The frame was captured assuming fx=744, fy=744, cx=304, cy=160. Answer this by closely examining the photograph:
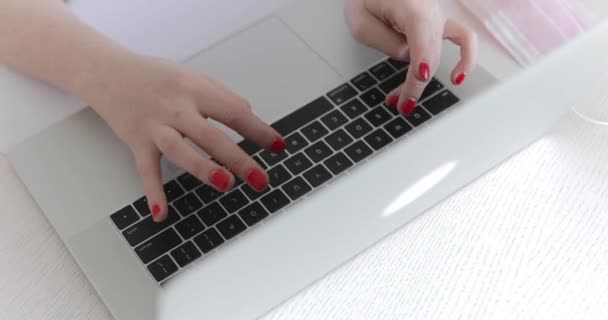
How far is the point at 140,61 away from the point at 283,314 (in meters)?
0.26

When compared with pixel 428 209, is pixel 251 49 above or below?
above

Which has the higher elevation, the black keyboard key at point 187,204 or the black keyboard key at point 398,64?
the black keyboard key at point 187,204

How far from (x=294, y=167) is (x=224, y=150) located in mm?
56

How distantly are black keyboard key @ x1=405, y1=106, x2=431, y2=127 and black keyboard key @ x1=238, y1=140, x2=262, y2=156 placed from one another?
0.12 m

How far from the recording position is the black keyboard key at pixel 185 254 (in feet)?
1.75

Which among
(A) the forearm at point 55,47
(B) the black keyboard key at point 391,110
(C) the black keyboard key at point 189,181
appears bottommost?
(B) the black keyboard key at point 391,110

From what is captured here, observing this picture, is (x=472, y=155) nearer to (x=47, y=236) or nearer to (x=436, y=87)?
(x=436, y=87)

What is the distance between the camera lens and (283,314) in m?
0.54

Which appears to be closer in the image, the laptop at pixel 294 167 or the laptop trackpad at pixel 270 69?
the laptop at pixel 294 167

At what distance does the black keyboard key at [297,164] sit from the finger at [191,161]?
0.05 m

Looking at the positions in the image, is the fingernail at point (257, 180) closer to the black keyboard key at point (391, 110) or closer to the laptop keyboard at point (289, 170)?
the laptop keyboard at point (289, 170)

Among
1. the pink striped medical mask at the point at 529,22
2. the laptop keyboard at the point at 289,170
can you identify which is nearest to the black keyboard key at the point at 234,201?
the laptop keyboard at the point at 289,170

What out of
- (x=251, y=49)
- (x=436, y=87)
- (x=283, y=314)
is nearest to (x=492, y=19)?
(x=436, y=87)

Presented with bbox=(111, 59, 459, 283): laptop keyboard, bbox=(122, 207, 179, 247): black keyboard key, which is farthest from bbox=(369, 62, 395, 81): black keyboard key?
bbox=(122, 207, 179, 247): black keyboard key
